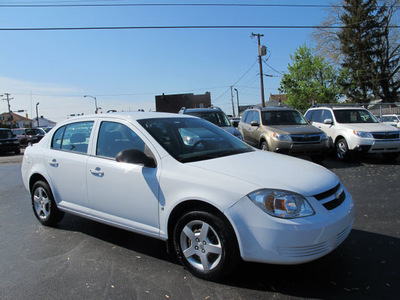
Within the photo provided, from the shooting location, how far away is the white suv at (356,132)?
9.28 metres

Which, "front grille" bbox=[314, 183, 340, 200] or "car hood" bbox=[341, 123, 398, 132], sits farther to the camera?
"car hood" bbox=[341, 123, 398, 132]

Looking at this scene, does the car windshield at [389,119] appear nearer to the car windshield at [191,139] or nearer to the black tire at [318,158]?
the black tire at [318,158]

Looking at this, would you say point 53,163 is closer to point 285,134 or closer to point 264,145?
point 285,134

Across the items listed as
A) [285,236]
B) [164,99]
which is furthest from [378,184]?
[164,99]

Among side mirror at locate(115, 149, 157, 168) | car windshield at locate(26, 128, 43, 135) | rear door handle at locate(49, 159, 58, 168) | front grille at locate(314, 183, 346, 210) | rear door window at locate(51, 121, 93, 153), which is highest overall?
car windshield at locate(26, 128, 43, 135)

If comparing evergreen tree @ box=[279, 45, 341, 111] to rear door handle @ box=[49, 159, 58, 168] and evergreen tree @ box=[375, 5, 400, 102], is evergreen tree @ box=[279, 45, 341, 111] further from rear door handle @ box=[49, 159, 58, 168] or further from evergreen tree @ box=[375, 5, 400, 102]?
rear door handle @ box=[49, 159, 58, 168]

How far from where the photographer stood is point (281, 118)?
34.4ft

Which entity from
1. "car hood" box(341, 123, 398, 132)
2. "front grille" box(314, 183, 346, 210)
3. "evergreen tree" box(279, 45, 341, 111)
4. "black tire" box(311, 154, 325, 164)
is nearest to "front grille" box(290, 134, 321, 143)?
"black tire" box(311, 154, 325, 164)

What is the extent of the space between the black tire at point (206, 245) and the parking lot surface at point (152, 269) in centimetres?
15

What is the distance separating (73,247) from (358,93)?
43554 mm

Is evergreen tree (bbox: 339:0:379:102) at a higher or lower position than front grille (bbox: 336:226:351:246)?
higher

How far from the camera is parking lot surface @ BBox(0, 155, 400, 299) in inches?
110

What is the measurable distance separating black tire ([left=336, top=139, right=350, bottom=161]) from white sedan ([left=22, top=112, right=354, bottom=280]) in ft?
22.8

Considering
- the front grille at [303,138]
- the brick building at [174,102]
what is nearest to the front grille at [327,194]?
the front grille at [303,138]
